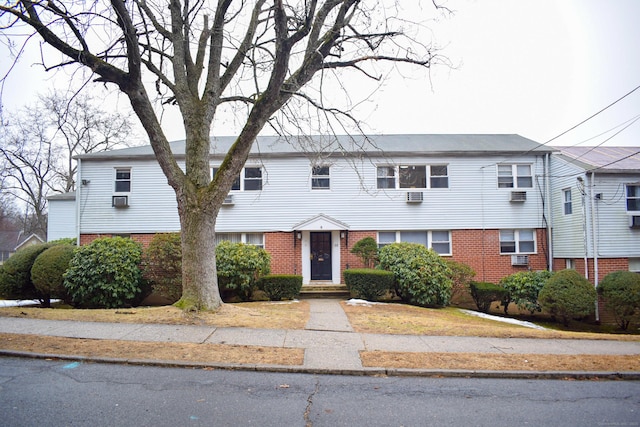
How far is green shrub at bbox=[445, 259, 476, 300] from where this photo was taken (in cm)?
1579

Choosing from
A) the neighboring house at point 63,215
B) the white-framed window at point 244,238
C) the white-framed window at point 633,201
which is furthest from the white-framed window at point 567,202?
the neighboring house at point 63,215

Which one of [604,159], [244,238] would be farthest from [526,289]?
[244,238]

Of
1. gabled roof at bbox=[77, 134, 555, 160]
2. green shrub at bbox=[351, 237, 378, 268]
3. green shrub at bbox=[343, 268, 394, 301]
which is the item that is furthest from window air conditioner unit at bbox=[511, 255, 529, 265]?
green shrub at bbox=[343, 268, 394, 301]

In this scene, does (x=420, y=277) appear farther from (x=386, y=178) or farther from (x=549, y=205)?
(x=549, y=205)

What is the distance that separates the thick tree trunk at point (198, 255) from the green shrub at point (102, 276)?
176 inches

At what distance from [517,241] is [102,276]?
15936mm

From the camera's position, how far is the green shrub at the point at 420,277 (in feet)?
47.3

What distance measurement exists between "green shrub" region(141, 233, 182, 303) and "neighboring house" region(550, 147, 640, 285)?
14675mm

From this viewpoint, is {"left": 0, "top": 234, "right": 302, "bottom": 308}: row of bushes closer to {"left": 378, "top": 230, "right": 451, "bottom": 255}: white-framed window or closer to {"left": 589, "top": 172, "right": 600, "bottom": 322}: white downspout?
{"left": 378, "top": 230, "right": 451, "bottom": 255}: white-framed window

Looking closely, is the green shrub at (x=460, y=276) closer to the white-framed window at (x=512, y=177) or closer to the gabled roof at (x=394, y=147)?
the white-framed window at (x=512, y=177)

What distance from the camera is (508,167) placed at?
59.1 feet

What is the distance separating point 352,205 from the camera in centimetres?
1762

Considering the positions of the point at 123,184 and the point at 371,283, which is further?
the point at 123,184

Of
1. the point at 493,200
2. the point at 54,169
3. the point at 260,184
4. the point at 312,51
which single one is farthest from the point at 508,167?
the point at 54,169
